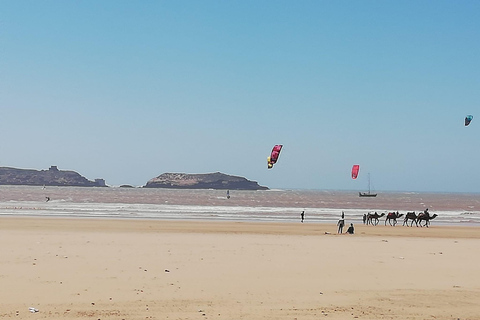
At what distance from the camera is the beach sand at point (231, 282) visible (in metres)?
8.36

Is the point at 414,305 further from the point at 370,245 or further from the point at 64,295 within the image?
the point at 370,245

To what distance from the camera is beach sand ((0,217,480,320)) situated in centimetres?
836

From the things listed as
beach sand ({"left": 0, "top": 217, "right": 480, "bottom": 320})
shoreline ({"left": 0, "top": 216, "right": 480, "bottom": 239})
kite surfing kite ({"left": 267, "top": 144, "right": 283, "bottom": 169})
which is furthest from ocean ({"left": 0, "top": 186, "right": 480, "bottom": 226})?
beach sand ({"left": 0, "top": 217, "right": 480, "bottom": 320})

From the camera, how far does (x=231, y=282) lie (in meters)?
10.6

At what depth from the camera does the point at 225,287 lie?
10.1 metres

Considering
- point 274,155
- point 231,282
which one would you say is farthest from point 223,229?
point 231,282

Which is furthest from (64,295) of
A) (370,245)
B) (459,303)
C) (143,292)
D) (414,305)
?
(370,245)

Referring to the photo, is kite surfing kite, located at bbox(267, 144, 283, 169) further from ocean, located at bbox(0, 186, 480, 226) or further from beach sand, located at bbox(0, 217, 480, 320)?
beach sand, located at bbox(0, 217, 480, 320)

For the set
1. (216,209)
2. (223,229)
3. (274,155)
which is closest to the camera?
(223,229)

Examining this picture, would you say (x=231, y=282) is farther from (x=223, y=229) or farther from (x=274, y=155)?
(x=274, y=155)

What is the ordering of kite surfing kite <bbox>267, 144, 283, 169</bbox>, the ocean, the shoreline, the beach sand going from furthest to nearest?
the ocean, kite surfing kite <bbox>267, 144, 283, 169</bbox>, the shoreline, the beach sand

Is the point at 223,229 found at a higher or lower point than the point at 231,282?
lower

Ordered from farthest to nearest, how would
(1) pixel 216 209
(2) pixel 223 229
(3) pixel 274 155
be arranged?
(1) pixel 216 209 < (3) pixel 274 155 < (2) pixel 223 229

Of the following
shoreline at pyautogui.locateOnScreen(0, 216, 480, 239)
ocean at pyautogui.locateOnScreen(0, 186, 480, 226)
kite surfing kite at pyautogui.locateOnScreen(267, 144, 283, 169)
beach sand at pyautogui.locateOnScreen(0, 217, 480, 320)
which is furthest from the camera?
ocean at pyautogui.locateOnScreen(0, 186, 480, 226)
